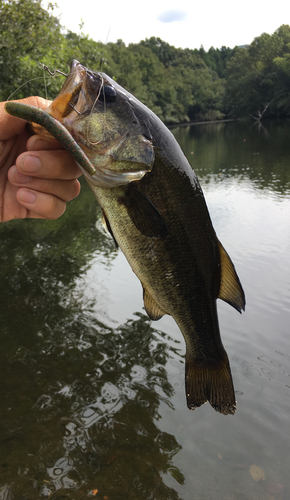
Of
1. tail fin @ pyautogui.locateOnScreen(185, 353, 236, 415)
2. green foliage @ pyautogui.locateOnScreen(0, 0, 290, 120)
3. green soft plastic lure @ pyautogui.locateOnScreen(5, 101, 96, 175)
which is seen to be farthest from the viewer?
green foliage @ pyautogui.locateOnScreen(0, 0, 290, 120)

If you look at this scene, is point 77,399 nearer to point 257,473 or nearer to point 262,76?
point 257,473

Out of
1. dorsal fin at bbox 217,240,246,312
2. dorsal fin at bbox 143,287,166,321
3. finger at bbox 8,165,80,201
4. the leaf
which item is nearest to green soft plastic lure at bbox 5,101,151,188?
finger at bbox 8,165,80,201

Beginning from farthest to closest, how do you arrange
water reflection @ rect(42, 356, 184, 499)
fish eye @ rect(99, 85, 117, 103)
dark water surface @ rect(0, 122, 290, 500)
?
dark water surface @ rect(0, 122, 290, 500) < water reflection @ rect(42, 356, 184, 499) < fish eye @ rect(99, 85, 117, 103)

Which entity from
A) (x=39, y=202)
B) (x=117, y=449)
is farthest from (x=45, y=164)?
(x=117, y=449)

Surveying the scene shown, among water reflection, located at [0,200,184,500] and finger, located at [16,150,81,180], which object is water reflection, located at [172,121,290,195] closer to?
water reflection, located at [0,200,184,500]

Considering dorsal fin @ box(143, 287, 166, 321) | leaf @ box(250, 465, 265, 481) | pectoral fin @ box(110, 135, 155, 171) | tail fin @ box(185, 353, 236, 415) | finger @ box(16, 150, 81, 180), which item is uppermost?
pectoral fin @ box(110, 135, 155, 171)

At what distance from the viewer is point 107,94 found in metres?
2.06

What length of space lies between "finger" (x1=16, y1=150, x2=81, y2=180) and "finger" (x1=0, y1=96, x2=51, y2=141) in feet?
0.98

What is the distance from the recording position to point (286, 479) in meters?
3.95

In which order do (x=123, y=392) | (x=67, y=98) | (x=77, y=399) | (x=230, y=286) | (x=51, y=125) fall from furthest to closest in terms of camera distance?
(x=123, y=392) → (x=77, y=399) → (x=230, y=286) → (x=67, y=98) → (x=51, y=125)

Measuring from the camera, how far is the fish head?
1.92 meters

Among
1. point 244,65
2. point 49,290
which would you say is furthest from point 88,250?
point 244,65

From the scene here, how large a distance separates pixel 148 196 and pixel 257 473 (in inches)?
142

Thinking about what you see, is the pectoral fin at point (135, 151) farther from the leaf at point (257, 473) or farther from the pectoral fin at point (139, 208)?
the leaf at point (257, 473)
